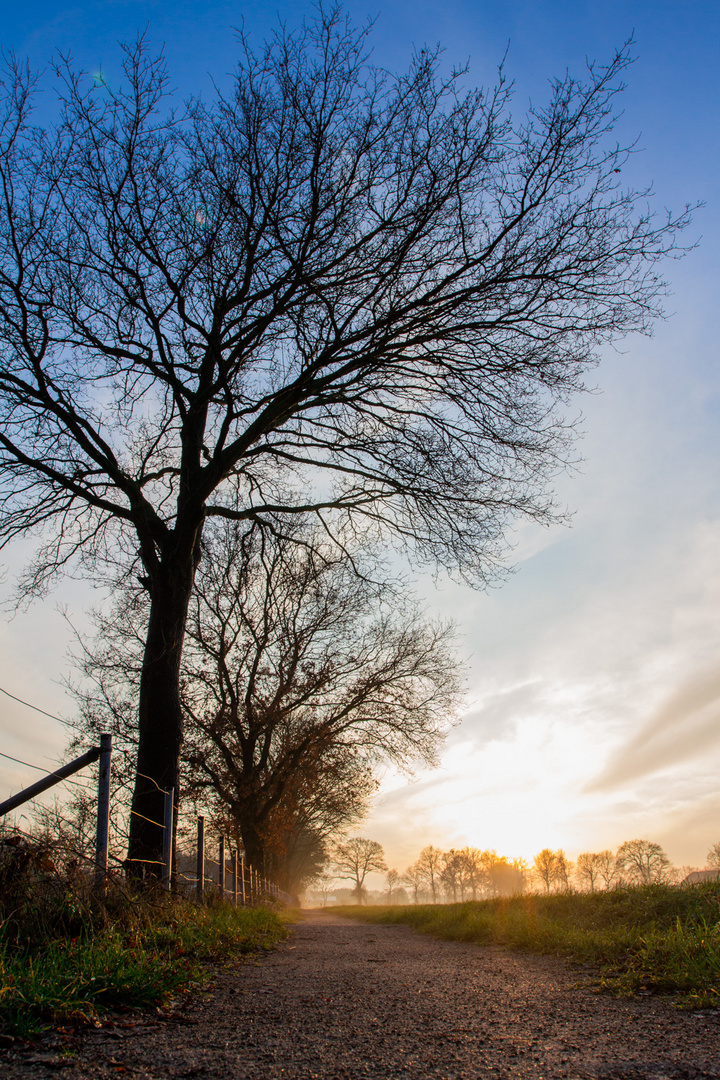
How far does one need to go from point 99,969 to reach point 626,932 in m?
4.19

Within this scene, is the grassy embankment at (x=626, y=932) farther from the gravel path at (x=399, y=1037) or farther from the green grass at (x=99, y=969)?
the green grass at (x=99, y=969)

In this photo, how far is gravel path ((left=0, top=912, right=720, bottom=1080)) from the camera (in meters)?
2.12

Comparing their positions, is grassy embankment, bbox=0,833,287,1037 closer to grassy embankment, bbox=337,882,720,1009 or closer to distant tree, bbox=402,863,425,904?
grassy embankment, bbox=337,882,720,1009

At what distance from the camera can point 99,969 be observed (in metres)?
2.94

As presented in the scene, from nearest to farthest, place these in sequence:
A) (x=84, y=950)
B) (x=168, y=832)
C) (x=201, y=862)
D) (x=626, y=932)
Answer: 1. (x=84, y=950)
2. (x=626, y=932)
3. (x=168, y=832)
4. (x=201, y=862)

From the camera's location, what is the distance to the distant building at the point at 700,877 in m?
5.97

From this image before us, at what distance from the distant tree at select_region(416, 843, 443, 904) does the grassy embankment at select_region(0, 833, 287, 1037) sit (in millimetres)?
91769

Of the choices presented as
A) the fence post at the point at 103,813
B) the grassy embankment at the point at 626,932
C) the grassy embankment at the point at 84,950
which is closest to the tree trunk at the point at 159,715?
the grassy embankment at the point at 84,950

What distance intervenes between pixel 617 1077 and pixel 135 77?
906 cm

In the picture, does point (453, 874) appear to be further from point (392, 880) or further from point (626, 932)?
point (626, 932)

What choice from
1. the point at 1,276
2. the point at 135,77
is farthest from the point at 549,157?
the point at 1,276

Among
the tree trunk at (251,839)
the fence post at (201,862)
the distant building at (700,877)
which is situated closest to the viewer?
the distant building at (700,877)

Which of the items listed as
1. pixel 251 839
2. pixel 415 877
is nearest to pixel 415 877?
pixel 415 877

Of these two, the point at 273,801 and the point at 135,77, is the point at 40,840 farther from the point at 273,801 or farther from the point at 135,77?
the point at 273,801
